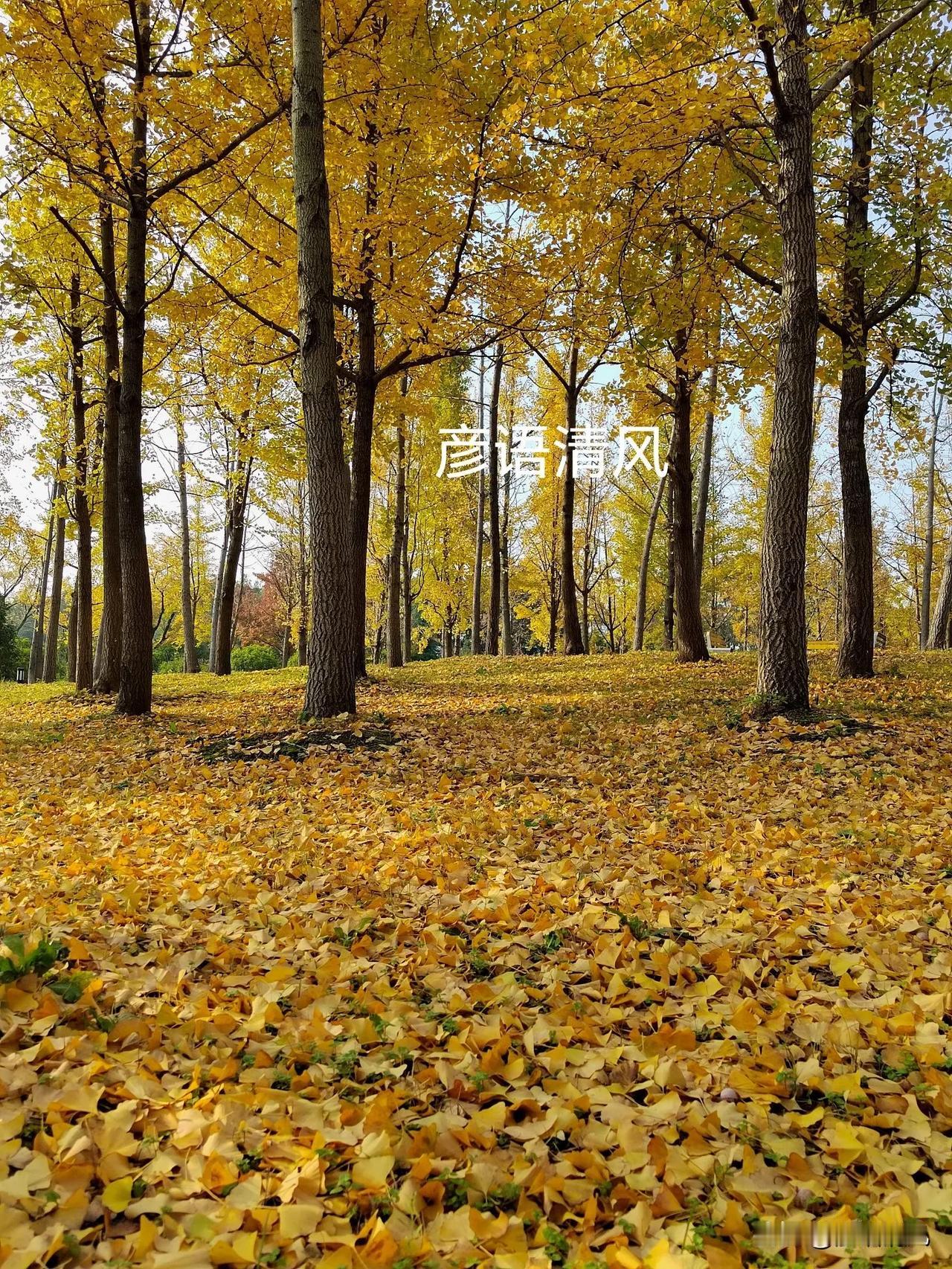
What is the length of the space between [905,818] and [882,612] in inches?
1502

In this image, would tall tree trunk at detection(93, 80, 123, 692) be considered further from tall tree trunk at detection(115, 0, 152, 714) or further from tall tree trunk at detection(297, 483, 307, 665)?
tall tree trunk at detection(297, 483, 307, 665)

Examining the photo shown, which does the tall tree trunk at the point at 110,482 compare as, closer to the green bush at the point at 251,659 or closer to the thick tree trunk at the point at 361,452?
the thick tree trunk at the point at 361,452

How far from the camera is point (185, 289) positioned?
408 inches

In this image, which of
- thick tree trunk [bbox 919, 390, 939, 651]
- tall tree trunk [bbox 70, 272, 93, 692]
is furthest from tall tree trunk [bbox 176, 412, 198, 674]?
thick tree trunk [bbox 919, 390, 939, 651]

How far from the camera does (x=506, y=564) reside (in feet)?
69.6

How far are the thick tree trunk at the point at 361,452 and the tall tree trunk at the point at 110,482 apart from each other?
308 cm

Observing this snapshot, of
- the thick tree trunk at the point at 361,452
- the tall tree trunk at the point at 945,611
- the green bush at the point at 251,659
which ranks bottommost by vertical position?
the green bush at the point at 251,659

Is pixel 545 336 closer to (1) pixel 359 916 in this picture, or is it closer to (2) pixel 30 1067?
(1) pixel 359 916

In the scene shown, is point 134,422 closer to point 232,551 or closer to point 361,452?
point 361,452

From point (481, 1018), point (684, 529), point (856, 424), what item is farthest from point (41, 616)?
point (481, 1018)

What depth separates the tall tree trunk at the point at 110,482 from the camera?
33.3 ft

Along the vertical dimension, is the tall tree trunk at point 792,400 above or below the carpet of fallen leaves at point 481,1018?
above

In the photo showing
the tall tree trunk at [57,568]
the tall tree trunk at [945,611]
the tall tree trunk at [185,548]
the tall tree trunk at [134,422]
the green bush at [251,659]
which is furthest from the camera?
the green bush at [251,659]

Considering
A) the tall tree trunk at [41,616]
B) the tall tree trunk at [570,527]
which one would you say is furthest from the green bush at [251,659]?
the tall tree trunk at [570,527]
